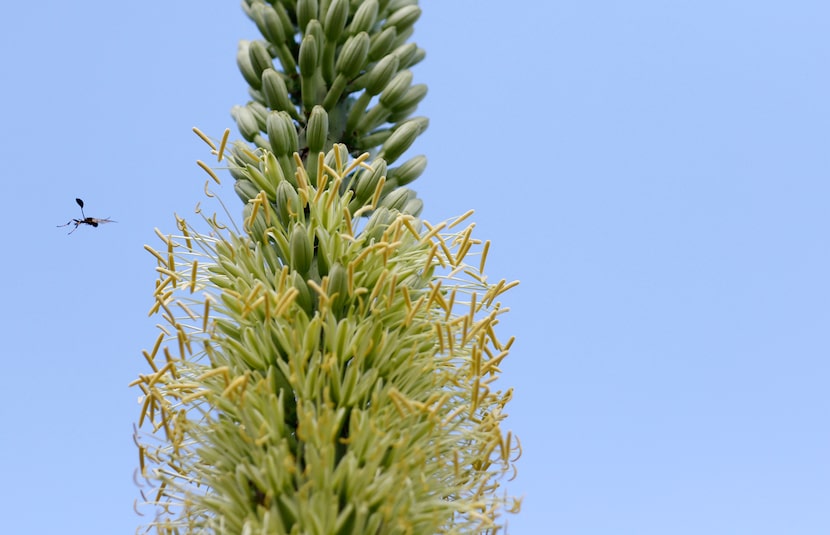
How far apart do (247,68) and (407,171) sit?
136cm

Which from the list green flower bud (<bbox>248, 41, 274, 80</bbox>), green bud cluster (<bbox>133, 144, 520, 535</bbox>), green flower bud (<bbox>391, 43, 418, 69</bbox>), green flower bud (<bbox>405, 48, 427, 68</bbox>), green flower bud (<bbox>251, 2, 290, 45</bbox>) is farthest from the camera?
green flower bud (<bbox>405, 48, 427, 68</bbox>)

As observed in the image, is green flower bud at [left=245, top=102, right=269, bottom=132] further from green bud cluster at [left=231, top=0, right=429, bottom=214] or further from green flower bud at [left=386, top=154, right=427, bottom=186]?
green flower bud at [left=386, top=154, right=427, bottom=186]

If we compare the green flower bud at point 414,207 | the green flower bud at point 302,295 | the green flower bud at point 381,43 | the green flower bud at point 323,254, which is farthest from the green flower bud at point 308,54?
the green flower bud at point 302,295

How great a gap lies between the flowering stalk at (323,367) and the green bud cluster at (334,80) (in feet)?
0.73

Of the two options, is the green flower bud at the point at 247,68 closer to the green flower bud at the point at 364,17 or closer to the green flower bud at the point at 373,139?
the green flower bud at the point at 364,17

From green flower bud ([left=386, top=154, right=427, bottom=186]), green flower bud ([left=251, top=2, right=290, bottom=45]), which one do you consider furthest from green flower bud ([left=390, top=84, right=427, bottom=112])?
green flower bud ([left=251, top=2, right=290, bottom=45])

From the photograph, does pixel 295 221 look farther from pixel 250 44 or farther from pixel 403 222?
pixel 250 44

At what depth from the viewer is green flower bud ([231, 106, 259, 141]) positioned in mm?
6699

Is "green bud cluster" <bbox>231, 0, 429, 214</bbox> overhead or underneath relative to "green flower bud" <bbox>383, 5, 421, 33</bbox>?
underneath

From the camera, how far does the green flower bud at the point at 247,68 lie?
7.06 m

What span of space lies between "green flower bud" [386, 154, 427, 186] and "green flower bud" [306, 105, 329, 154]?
51 cm

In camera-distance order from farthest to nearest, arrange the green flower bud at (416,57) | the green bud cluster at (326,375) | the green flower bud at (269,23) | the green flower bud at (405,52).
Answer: the green flower bud at (416,57)
the green flower bud at (405,52)
the green flower bud at (269,23)
the green bud cluster at (326,375)

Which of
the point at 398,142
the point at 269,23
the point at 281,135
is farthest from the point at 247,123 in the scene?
the point at 398,142

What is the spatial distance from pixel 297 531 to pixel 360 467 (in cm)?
50
